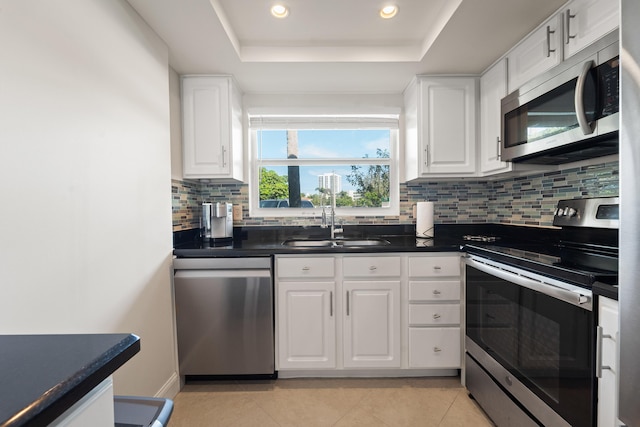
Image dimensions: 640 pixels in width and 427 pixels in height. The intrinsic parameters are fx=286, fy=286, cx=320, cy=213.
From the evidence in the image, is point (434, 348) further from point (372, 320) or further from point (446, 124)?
point (446, 124)

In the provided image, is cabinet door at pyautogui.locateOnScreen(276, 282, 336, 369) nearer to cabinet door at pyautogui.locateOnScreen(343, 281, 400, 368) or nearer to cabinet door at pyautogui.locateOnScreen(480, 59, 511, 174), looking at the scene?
cabinet door at pyautogui.locateOnScreen(343, 281, 400, 368)

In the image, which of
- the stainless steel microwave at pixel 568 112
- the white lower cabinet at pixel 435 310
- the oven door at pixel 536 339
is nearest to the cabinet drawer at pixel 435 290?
the white lower cabinet at pixel 435 310

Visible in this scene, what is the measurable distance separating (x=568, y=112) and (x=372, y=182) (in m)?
1.48

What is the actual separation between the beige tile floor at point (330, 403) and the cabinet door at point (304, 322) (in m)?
0.19

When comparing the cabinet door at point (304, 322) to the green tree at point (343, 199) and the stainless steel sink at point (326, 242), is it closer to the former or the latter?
the stainless steel sink at point (326, 242)

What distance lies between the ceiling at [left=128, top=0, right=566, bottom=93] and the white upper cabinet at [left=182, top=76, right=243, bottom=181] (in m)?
0.11

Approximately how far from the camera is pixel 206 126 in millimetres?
2113

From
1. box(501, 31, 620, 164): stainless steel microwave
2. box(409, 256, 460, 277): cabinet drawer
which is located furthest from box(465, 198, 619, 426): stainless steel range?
box(501, 31, 620, 164): stainless steel microwave

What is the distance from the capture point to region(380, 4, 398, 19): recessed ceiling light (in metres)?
1.62

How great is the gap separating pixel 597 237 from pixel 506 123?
2.59 ft

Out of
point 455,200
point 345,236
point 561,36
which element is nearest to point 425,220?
point 455,200

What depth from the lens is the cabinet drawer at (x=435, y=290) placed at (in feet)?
6.17

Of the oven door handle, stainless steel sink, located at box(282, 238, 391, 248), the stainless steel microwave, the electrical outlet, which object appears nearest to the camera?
the oven door handle

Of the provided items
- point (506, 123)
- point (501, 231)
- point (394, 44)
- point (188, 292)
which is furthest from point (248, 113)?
point (501, 231)
